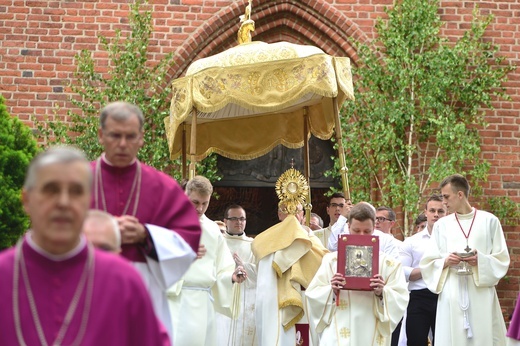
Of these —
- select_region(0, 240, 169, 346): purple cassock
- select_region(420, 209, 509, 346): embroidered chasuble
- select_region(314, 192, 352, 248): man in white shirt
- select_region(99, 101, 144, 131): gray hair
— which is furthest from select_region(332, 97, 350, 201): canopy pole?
select_region(0, 240, 169, 346): purple cassock

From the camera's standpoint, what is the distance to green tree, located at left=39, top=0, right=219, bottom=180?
13203 millimetres

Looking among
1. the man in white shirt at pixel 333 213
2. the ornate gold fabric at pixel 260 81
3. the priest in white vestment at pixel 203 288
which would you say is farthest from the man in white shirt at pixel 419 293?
the priest in white vestment at pixel 203 288

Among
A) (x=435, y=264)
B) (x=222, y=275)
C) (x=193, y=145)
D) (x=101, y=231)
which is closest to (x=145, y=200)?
(x=101, y=231)

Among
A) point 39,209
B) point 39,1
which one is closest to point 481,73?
point 39,1

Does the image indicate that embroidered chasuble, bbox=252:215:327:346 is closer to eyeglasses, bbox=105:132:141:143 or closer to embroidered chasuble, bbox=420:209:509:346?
embroidered chasuble, bbox=420:209:509:346

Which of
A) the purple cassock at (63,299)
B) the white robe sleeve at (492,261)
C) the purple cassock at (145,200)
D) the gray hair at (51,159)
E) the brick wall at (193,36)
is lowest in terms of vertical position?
the purple cassock at (63,299)

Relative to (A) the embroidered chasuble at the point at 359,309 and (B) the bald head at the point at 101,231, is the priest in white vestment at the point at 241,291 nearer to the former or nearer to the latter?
(A) the embroidered chasuble at the point at 359,309

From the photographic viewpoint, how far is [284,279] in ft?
33.4

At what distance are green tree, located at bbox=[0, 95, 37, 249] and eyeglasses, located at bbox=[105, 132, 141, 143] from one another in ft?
12.4

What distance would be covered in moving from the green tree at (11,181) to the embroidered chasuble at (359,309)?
2515 millimetres

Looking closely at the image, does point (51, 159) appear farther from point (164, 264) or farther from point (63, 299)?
point (164, 264)

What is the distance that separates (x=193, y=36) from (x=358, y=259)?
6374 millimetres

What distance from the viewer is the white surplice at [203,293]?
26.9 ft

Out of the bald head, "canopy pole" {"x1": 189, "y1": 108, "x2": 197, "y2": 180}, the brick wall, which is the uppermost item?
the brick wall
